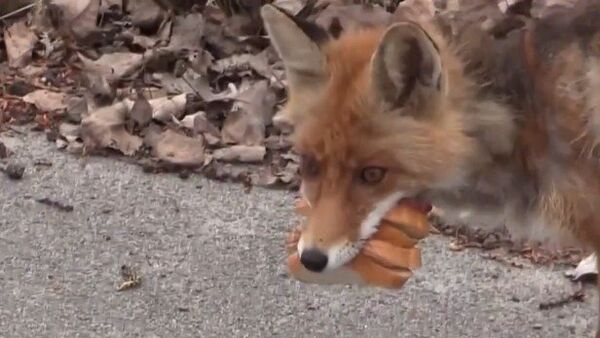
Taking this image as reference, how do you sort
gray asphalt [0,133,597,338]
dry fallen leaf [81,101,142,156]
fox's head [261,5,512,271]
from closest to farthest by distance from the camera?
fox's head [261,5,512,271] < gray asphalt [0,133,597,338] < dry fallen leaf [81,101,142,156]

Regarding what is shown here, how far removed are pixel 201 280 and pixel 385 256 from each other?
1334 millimetres

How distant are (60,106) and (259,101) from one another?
109cm

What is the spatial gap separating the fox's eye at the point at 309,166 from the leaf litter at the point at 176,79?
57.4 inches

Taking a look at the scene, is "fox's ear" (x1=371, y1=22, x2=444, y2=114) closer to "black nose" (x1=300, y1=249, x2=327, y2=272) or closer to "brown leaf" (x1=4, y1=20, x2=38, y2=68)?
"black nose" (x1=300, y1=249, x2=327, y2=272)

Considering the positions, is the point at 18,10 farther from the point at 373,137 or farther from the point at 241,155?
the point at 373,137

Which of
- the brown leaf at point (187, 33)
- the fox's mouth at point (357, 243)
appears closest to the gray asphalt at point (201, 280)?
the fox's mouth at point (357, 243)

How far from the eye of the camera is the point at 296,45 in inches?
176

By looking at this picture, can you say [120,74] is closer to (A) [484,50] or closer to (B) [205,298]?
(B) [205,298]

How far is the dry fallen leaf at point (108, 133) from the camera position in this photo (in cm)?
652

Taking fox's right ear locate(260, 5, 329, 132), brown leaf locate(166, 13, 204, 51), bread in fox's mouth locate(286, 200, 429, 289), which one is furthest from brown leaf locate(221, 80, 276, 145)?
bread in fox's mouth locate(286, 200, 429, 289)

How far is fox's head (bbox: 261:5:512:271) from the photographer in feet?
13.8

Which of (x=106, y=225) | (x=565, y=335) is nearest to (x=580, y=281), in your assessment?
(x=565, y=335)

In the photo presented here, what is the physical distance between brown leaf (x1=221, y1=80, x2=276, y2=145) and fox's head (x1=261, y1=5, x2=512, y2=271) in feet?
7.07

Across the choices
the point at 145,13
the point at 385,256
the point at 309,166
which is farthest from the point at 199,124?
the point at 385,256
